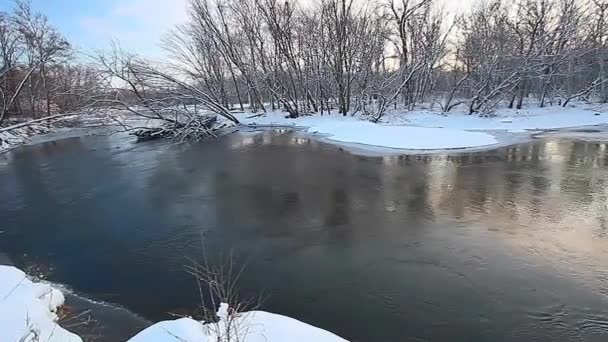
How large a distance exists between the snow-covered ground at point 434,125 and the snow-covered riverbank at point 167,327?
1160 cm

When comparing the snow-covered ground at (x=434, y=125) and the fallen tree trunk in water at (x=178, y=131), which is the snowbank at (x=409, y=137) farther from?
the fallen tree trunk in water at (x=178, y=131)

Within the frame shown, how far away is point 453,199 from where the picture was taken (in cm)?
832

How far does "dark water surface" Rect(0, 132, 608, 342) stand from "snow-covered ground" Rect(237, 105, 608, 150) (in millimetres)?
2610

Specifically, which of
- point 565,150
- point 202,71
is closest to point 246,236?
point 565,150

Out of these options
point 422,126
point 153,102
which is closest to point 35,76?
point 153,102

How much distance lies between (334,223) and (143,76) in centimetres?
1778

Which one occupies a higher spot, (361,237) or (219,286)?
(219,286)

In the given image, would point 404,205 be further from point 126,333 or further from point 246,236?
point 126,333

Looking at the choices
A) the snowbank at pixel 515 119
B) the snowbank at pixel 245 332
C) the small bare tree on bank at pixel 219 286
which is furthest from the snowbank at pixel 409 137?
the snowbank at pixel 245 332

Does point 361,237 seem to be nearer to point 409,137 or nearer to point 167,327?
point 167,327

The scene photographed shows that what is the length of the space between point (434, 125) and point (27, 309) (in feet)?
65.5

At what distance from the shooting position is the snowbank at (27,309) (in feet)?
12.0

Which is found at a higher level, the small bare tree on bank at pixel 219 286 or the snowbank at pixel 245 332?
the snowbank at pixel 245 332

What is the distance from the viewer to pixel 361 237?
652 centimetres
